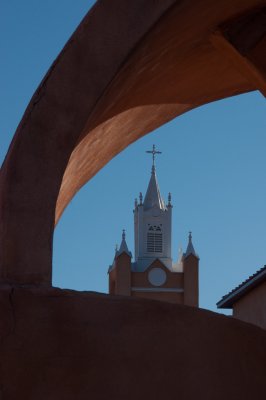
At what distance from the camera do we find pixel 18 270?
224 inches

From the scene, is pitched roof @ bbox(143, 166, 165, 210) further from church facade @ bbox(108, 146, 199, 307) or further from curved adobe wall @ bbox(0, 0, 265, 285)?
curved adobe wall @ bbox(0, 0, 265, 285)

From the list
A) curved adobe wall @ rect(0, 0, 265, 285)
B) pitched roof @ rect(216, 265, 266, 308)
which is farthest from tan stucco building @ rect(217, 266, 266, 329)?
curved adobe wall @ rect(0, 0, 265, 285)

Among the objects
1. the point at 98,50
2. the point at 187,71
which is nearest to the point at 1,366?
the point at 98,50

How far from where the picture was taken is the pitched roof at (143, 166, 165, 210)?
4472 cm

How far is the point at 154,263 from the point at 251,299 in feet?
94.2

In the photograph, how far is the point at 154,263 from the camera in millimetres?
43094

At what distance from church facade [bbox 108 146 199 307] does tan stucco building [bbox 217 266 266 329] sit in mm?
24997

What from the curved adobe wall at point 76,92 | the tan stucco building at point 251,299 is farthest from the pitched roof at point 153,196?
the curved adobe wall at point 76,92

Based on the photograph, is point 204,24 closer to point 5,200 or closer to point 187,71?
Answer: point 187,71

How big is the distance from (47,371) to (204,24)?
3.34 meters

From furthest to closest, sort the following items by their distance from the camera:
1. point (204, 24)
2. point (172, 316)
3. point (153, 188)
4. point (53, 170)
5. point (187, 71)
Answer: point (153, 188), point (187, 71), point (204, 24), point (53, 170), point (172, 316)

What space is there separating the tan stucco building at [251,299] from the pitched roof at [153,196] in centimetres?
2880

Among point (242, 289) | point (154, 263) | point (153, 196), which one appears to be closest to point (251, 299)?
point (242, 289)

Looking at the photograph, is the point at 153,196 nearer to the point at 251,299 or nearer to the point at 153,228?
the point at 153,228
